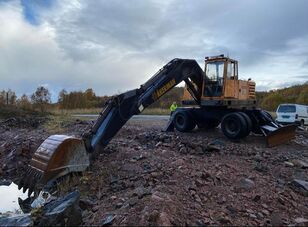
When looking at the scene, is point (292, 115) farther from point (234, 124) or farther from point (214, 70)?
point (234, 124)

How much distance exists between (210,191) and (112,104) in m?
3.92

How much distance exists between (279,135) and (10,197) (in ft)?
29.3

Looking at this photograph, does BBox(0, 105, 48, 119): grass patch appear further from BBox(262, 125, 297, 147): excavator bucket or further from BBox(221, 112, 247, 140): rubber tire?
BBox(262, 125, 297, 147): excavator bucket

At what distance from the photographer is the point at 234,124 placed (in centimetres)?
1382

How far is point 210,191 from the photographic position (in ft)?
23.2

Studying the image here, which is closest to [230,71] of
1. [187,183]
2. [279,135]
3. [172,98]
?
[279,135]

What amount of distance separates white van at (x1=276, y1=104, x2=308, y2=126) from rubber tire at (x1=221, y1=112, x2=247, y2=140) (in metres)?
12.3

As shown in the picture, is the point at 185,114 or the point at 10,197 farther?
the point at 185,114

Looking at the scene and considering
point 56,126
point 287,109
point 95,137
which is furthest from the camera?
point 287,109

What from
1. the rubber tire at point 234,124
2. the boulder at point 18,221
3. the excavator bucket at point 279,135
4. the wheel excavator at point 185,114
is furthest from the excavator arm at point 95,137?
the excavator bucket at point 279,135

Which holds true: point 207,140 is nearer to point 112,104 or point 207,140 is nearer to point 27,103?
point 112,104

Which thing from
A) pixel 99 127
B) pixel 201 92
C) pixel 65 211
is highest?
pixel 201 92

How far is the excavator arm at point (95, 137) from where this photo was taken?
8.23 m

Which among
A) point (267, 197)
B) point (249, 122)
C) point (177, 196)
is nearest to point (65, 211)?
point (177, 196)
